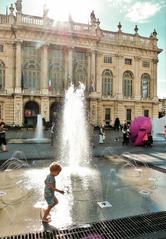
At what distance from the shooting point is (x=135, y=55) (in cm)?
4609

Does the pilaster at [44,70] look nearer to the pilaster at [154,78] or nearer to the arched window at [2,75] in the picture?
the arched window at [2,75]

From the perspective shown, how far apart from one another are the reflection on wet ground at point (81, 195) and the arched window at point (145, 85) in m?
38.4

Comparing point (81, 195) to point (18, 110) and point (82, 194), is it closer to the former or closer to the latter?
point (82, 194)

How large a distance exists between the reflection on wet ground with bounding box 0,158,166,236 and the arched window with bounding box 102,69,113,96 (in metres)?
33.9

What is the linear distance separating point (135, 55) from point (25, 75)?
19.6 metres

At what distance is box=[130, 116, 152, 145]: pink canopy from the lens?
19602 millimetres

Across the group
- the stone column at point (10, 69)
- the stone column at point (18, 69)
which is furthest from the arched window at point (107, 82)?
the stone column at point (10, 69)

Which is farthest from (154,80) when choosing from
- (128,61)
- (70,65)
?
(70,65)

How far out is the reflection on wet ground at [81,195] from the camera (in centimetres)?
549

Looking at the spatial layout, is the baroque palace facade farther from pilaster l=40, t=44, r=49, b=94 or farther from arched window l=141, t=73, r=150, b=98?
arched window l=141, t=73, r=150, b=98

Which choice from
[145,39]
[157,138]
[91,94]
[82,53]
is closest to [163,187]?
[157,138]

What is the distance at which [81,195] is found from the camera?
7098mm

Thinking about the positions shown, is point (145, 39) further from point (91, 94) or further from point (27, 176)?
point (27, 176)

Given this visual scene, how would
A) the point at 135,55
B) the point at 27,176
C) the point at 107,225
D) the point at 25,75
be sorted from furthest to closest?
1. the point at 135,55
2. the point at 25,75
3. the point at 27,176
4. the point at 107,225
